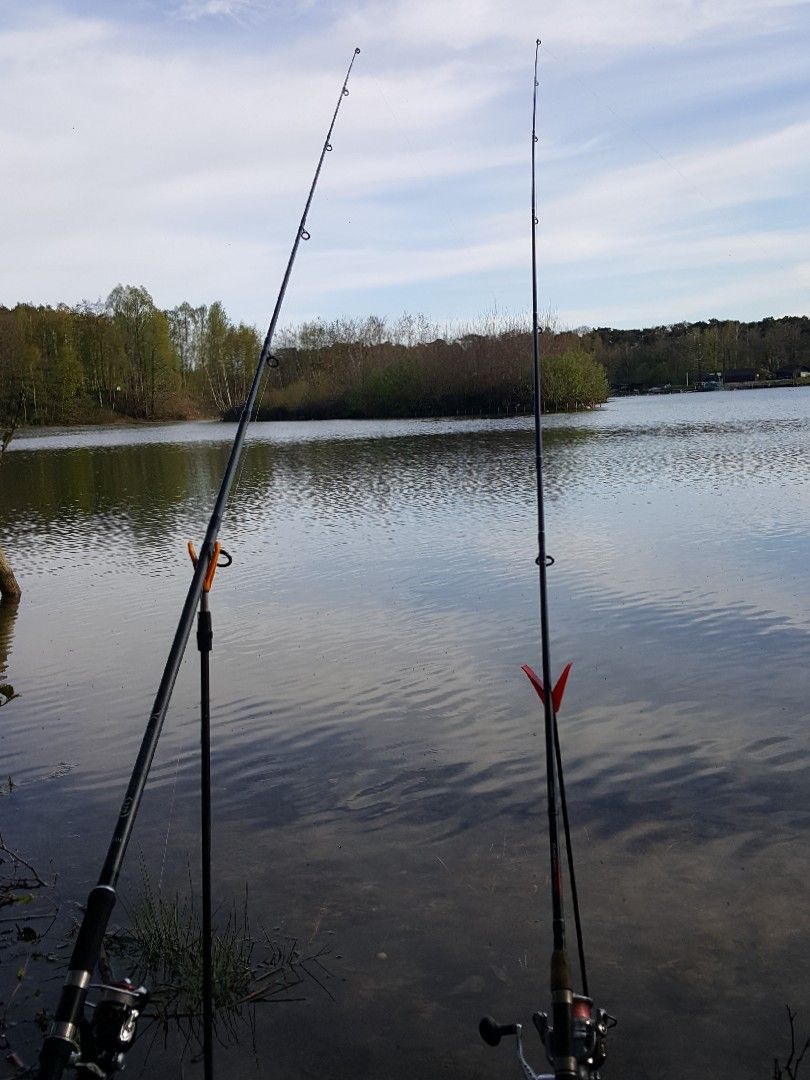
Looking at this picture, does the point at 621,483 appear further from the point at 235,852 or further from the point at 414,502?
the point at 235,852

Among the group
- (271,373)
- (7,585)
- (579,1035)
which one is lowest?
(7,585)

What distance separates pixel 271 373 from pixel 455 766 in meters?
74.5

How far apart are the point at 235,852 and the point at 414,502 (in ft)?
57.0

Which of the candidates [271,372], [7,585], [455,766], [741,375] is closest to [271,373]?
[271,372]

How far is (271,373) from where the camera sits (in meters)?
79.7

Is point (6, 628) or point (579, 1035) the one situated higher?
point (579, 1035)

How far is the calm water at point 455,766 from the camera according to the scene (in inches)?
177

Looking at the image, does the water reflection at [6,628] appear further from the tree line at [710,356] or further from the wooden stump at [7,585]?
the tree line at [710,356]

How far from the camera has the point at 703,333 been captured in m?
144

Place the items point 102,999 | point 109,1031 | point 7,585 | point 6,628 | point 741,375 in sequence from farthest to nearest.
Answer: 1. point 741,375
2. point 7,585
3. point 6,628
4. point 102,999
5. point 109,1031

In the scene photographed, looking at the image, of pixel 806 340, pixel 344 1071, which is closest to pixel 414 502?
pixel 344 1071

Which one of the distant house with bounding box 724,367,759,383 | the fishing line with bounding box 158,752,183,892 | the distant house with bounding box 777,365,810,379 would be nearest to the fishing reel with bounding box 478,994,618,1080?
the fishing line with bounding box 158,752,183,892

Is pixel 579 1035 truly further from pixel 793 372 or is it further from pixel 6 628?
pixel 793 372

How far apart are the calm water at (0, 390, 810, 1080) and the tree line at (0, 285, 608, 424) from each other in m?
54.3
